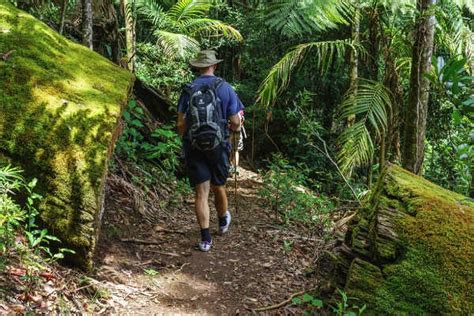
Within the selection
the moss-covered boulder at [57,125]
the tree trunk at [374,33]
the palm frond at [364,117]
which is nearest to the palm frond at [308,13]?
the tree trunk at [374,33]

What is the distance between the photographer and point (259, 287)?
3930 millimetres

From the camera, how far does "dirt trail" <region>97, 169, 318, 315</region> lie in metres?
3.48

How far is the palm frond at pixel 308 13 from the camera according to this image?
6.95m

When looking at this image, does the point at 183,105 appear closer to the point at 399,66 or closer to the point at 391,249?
the point at 391,249

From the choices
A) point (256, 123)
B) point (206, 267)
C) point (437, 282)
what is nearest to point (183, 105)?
point (206, 267)

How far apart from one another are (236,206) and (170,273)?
214cm

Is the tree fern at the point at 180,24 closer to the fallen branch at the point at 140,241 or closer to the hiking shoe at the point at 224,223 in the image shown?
the hiking shoe at the point at 224,223

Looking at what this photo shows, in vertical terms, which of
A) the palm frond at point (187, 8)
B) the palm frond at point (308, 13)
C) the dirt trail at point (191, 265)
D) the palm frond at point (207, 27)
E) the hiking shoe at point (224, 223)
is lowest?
the dirt trail at point (191, 265)

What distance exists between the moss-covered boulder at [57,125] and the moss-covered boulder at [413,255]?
1948 mm

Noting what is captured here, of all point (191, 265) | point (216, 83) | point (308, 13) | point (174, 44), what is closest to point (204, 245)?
point (191, 265)

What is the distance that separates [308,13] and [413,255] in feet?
17.2

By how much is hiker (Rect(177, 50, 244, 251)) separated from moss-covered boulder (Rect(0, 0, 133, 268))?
667 mm

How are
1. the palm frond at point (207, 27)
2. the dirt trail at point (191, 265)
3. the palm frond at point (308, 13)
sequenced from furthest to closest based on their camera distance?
1. the palm frond at point (207, 27)
2. the palm frond at point (308, 13)
3. the dirt trail at point (191, 265)

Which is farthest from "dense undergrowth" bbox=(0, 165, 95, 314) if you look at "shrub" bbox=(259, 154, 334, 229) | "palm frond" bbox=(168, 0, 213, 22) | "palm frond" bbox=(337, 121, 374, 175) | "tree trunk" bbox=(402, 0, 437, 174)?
"palm frond" bbox=(168, 0, 213, 22)
